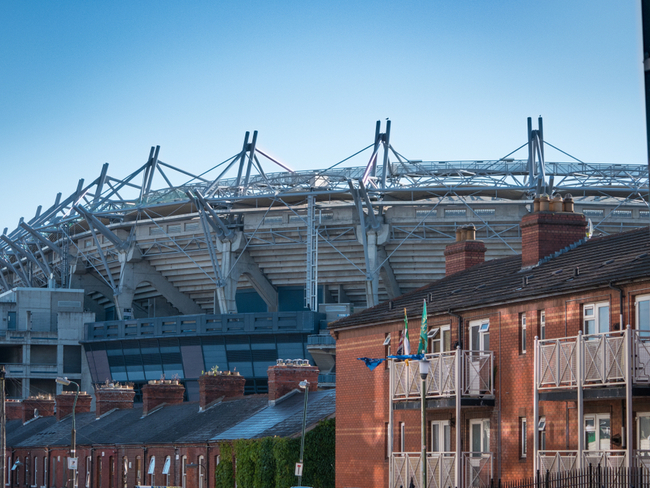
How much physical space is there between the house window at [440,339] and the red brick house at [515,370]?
0.04 m

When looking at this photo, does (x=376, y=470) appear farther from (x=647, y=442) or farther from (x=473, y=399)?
(x=647, y=442)

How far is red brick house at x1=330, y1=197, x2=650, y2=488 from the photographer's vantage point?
80.3ft

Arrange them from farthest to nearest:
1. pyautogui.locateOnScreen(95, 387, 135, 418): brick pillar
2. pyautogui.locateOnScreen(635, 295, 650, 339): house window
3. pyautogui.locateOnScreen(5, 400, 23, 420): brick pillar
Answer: pyautogui.locateOnScreen(5, 400, 23, 420): brick pillar → pyautogui.locateOnScreen(95, 387, 135, 418): brick pillar → pyautogui.locateOnScreen(635, 295, 650, 339): house window

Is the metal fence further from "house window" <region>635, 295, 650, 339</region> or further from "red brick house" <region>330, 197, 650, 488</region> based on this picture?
"house window" <region>635, 295, 650, 339</region>

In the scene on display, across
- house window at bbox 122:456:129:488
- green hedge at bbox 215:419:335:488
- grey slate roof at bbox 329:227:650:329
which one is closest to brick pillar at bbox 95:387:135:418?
house window at bbox 122:456:129:488

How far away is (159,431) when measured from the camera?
51281mm

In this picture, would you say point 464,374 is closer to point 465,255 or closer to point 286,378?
point 465,255

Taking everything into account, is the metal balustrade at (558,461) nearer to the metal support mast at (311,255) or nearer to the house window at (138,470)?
the house window at (138,470)

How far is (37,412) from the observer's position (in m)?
73.2

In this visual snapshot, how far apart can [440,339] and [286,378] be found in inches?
681

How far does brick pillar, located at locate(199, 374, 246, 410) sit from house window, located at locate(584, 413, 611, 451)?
28686mm

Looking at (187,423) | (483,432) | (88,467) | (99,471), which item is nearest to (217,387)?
(187,423)

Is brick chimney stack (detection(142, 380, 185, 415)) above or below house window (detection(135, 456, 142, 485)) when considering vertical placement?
above

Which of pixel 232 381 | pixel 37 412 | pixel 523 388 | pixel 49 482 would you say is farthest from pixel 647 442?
pixel 37 412
